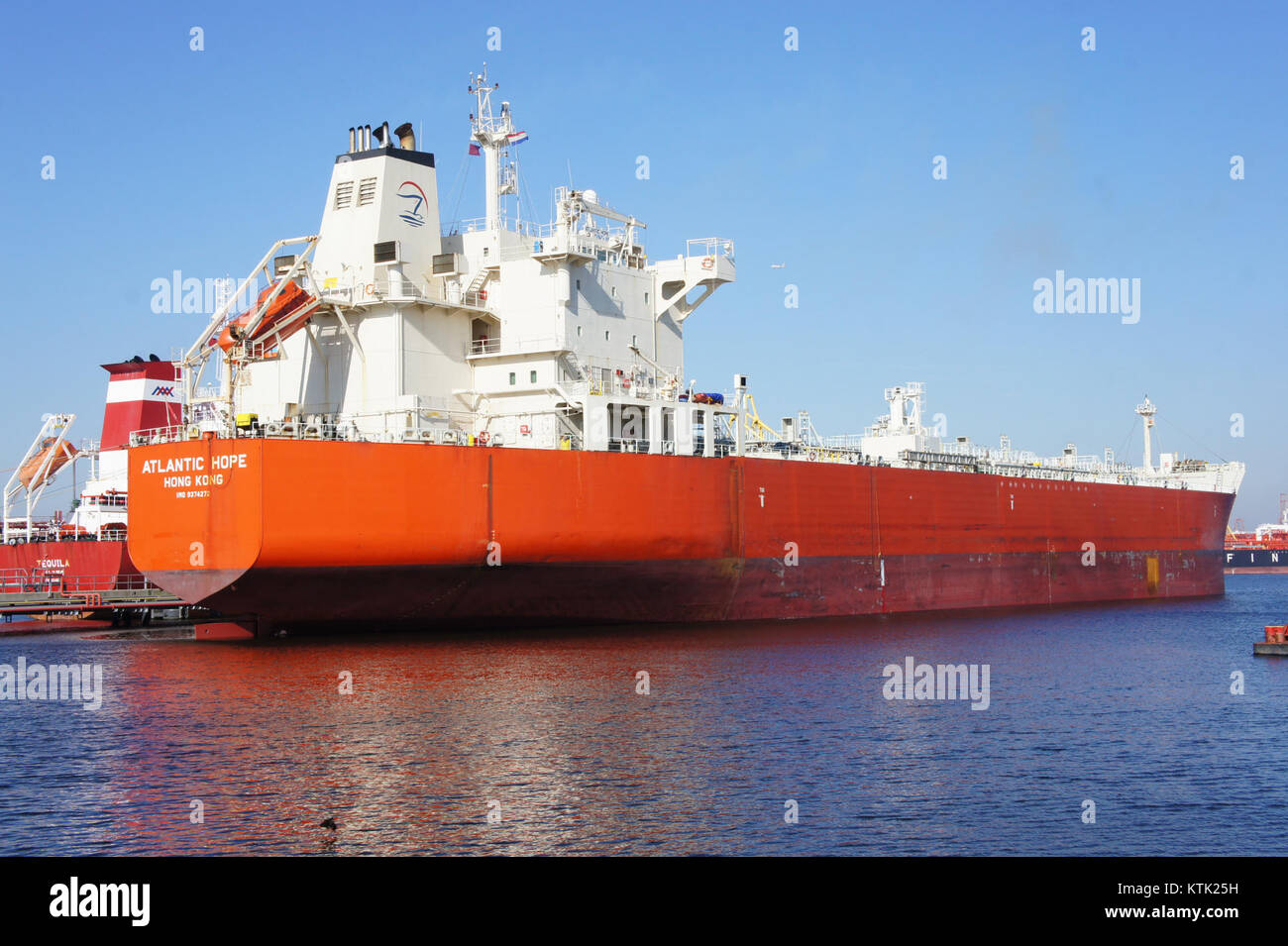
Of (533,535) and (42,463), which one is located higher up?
(42,463)

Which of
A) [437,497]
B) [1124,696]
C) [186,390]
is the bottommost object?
[1124,696]

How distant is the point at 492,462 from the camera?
23188 mm

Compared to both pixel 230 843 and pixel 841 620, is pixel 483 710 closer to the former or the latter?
pixel 230 843

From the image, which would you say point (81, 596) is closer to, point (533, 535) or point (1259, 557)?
point (533, 535)

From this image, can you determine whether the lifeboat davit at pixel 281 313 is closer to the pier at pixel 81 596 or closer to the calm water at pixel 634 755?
the pier at pixel 81 596

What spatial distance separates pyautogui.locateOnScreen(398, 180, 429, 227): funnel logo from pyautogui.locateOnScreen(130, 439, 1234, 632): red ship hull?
6.39m

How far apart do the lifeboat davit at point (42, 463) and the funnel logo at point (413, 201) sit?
20142 mm

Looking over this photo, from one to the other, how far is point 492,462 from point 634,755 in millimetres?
10841
